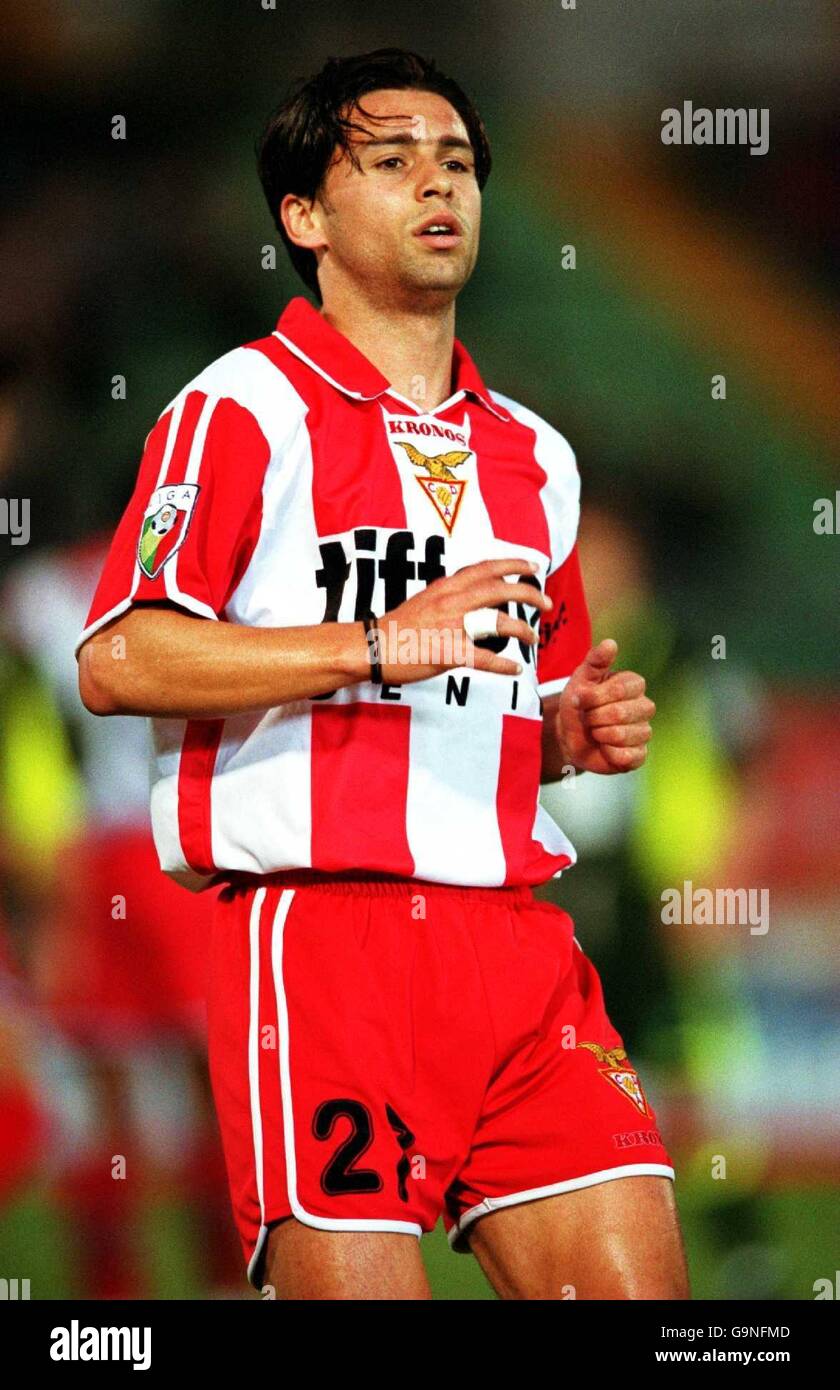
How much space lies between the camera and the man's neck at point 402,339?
2.33m

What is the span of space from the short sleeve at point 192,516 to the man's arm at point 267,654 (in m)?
0.03

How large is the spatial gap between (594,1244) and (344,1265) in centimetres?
31

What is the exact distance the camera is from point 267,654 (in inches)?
77.1

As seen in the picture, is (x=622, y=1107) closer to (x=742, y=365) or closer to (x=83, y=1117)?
(x=83, y=1117)

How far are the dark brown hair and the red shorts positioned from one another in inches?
36.4

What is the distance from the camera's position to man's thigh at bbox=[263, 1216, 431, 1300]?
187cm

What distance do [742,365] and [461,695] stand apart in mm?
1730

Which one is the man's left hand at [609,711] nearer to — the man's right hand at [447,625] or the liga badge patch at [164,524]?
the man's right hand at [447,625]

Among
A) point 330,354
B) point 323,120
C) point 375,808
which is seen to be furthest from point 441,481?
point 323,120

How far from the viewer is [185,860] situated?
2100mm
